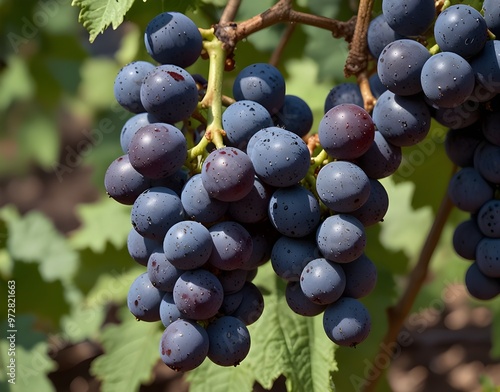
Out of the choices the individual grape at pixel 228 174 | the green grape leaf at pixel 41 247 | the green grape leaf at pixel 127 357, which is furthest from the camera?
the green grape leaf at pixel 41 247

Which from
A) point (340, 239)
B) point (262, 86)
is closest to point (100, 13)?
point (262, 86)

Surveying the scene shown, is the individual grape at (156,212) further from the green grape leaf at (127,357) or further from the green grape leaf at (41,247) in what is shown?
the green grape leaf at (41,247)

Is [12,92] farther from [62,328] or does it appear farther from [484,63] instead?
[484,63]

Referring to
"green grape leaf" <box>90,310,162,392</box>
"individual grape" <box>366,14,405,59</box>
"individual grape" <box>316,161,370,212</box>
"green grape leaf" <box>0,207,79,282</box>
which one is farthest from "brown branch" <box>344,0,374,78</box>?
"green grape leaf" <box>0,207,79,282</box>

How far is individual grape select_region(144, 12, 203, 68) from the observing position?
1024mm

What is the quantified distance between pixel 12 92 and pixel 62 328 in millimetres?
911

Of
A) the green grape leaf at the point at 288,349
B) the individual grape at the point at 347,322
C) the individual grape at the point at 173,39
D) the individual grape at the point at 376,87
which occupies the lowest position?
the green grape leaf at the point at 288,349

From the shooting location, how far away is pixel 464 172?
1.15 metres

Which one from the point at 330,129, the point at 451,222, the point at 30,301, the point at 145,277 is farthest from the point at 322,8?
the point at 30,301

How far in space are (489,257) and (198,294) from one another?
1.41 feet

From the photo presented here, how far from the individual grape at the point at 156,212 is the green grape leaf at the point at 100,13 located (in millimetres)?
249

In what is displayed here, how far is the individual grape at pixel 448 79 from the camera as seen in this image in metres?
0.96

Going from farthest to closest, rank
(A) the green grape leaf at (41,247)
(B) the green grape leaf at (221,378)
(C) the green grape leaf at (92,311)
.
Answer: (A) the green grape leaf at (41,247), (C) the green grape leaf at (92,311), (B) the green grape leaf at (221,378)

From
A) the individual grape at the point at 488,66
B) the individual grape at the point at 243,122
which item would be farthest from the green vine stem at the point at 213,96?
the individual grape at the point at 488,66
